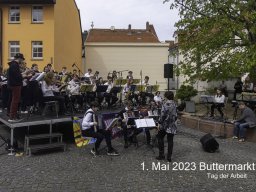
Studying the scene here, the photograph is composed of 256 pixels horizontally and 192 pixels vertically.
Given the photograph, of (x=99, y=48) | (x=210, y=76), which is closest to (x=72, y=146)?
(x=210, y=76)

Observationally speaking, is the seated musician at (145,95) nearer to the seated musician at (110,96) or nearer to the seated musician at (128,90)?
the seated musician at (128,90)

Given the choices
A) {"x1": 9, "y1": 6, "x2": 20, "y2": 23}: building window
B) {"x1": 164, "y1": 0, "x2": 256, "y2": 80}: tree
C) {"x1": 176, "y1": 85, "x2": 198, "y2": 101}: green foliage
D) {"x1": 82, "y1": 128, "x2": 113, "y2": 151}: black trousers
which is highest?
{"x1": 9, "y1": 6, "x2": 20, "y2": 23}: building window

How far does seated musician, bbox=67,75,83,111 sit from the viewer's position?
13.2 meters

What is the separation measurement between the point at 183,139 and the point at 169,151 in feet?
12.1

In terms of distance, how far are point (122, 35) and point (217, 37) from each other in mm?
31060

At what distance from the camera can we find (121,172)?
906 cm

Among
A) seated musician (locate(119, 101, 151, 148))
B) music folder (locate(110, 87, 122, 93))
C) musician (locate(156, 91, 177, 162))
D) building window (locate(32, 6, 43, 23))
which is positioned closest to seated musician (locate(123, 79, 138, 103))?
music folder (locate(110, 87, 122, 93))

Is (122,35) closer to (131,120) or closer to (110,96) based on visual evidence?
(110,96)

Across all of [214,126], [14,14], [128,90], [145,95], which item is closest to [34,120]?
[128,90]

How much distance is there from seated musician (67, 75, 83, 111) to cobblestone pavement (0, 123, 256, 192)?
1968 mm

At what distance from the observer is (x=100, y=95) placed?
14.6m

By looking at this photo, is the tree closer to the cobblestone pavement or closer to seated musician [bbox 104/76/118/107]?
seated musician [bbox 104/76/118/107]

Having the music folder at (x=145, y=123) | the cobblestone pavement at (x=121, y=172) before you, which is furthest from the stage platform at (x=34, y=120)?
the music folder at (x=145, y=123)

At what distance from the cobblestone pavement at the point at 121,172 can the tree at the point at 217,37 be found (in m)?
4.98
